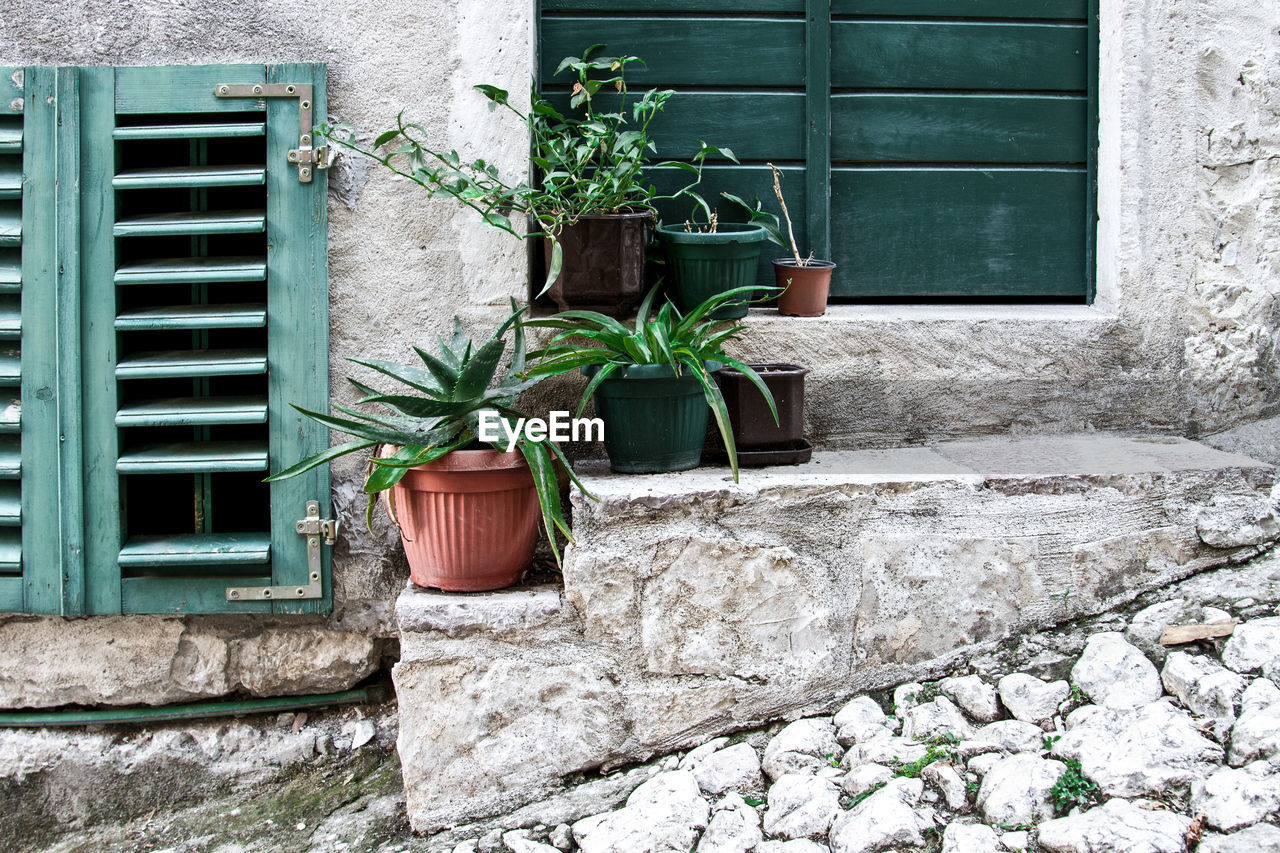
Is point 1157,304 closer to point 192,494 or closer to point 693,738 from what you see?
point 693,738

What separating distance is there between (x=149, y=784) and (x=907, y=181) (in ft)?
8.59

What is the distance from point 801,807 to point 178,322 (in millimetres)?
1818

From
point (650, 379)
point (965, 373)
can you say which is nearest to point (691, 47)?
point (650, 379)

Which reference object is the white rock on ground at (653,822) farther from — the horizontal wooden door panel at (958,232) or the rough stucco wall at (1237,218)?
the rough stucco wall at (1237,218)

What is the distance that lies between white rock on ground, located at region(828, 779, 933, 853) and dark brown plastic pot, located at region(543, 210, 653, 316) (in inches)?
52.8

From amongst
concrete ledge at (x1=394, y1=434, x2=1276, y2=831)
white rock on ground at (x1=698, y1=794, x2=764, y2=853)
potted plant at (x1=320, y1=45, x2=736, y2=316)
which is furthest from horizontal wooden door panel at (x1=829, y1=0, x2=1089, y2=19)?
white rock on ground at (x1=698, y1=794, x2=764, y2=853)

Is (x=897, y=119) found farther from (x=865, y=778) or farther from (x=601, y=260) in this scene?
(x=865, y=778)

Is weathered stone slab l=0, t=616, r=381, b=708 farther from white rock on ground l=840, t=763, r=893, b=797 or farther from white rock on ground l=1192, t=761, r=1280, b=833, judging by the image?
white rock on ground l=1192, t=761, r=1280, b=833

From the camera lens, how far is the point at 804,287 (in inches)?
Answer: 119

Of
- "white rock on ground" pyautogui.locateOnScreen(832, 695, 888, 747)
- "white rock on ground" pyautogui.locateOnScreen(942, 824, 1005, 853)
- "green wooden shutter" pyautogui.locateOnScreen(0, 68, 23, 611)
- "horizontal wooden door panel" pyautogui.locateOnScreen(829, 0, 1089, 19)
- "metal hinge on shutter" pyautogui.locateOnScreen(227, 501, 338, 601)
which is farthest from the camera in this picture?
"horizontal wooden door panel" pyautogui.locateOnScreen(829, 0, 1089, 19)

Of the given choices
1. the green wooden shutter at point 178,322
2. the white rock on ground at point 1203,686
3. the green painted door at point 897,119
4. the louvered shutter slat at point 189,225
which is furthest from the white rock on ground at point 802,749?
the louvered shutter slat at point 189,225

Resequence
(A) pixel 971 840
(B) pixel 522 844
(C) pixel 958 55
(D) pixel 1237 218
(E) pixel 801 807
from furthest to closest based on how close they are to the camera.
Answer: (C) pixel 958 55 → (D) pixel 1237 218 → (B) pixel 522 844 → (E) pixel 801 807 → (A) pixel 971 840

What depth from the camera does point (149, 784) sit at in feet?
9.70

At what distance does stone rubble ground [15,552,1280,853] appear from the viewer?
2023 millimetres
